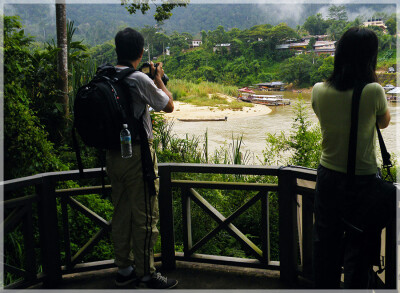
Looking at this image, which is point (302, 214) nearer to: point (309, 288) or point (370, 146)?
point (309, 288)

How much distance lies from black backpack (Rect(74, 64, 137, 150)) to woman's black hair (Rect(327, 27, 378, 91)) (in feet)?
2.89

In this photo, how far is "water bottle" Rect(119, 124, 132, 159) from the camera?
66.6 inches

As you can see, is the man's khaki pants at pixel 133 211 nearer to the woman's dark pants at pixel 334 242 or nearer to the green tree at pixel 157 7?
the woman's dark pants at pixel 334 242

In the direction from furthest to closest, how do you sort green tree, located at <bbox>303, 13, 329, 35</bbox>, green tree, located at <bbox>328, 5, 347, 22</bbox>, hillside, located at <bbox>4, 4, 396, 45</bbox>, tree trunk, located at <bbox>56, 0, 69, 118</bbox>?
hillside, located at <bbox>4, 4, 396, 45</bbox>, green tree, located at <bbox>328, 5, 347, 22</bbox>, green tree, located at <bbox>303, 13, 329, 35</bbox>, tree trunk, located at <bbox>56, 0, 69, 118</bbox>

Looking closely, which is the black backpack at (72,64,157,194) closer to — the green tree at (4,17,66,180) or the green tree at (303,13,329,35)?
the green tree at (4,17,66,180)

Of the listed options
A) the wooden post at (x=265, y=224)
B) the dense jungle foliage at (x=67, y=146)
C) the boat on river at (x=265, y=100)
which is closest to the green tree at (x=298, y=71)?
the boat on river at (x=265, y=100)

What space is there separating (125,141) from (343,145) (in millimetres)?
877

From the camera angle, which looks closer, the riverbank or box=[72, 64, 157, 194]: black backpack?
box=[72, 64, 157, 194]: black backpack

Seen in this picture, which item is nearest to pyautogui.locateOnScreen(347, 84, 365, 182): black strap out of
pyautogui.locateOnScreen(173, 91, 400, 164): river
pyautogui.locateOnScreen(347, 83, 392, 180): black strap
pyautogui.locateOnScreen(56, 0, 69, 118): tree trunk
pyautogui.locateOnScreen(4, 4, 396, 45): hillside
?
pyautogui.locateOnScreen(347, 83, 392, 180): black strap

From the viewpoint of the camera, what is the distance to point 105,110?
1692 millimetres

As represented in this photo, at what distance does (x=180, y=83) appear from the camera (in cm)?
3475

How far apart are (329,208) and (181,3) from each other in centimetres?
648

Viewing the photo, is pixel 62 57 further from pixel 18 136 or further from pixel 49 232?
pixel 49 232

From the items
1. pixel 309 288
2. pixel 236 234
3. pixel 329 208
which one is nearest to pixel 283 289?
pixel 309 288
